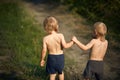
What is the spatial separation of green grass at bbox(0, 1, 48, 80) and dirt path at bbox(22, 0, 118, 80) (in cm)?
57

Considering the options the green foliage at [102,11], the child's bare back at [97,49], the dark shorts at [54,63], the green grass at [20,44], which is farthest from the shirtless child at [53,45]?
the green foliage at [102,11]

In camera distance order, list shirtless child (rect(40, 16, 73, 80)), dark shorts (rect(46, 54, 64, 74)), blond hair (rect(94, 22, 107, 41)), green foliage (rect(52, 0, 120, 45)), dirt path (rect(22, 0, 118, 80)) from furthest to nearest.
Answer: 1. green foliage (rect(52, 0, 120, 45))
2. dirt path (rect(22, 0, 118, 80))
3. dark shorts (rect(46, 54, 64, 74))
4. shirtless child (rect(40, 16, 73, 80))
5. blond hair (rect(94, 22, 107, 41))

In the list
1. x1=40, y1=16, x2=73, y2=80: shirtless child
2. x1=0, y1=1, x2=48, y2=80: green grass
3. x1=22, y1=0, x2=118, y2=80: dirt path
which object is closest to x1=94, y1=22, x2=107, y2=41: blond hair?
x1=40, y1=16, x2=73, y2=80: shirtless child

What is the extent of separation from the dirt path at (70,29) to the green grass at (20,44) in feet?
1.88

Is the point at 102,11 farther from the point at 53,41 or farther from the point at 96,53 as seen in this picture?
the point at 53,41

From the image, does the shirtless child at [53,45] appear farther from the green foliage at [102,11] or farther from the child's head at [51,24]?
the green foliage at [102,11]

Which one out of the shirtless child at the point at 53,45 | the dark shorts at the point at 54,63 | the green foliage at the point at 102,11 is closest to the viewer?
the shirtless child at the point at 53,45

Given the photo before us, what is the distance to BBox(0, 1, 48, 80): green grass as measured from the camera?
718 centimetres

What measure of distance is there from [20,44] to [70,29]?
2.49m

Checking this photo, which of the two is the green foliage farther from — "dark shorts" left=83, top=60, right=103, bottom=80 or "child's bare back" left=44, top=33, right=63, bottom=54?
"child's bare back" left=44, top=33, right=63, bottom=54

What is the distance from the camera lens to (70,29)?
35.9 ft

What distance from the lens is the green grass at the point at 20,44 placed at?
718 centimetres

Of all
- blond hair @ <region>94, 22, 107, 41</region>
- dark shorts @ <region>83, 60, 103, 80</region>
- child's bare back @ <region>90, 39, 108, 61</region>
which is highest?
blond hair @ <region>94, 22, 107, 41</region>

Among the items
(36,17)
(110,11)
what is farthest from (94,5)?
(36,17)
